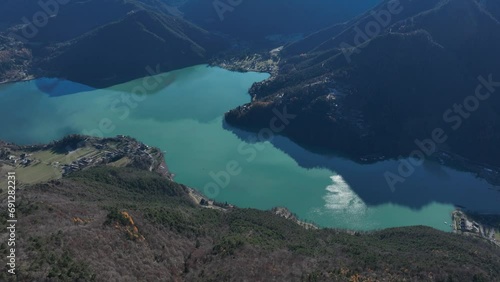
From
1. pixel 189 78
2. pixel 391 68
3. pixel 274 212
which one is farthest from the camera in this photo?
pixel 189 78

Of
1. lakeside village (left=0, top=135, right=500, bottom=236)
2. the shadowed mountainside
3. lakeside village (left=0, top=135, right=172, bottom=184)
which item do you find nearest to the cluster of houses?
lakeside village (left=0, top=135, right=500, bottom=236)

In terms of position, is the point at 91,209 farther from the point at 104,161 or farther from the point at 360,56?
the point at 360,56

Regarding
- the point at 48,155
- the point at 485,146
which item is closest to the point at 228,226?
the point at 48,155

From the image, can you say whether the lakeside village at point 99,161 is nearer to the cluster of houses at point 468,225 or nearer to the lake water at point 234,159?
the cluster of houses at point 468,225

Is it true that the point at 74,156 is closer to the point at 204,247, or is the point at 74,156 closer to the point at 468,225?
the point at 204,247

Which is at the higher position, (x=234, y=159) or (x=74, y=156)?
(x=234, y=159)

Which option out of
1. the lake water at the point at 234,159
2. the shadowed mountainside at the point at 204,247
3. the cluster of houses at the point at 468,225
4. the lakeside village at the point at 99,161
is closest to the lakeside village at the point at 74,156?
the lakeside village at the point at 99,161

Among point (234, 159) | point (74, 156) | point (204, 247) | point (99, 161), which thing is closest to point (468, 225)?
point (234, 159)

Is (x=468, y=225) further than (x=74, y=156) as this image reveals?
No
